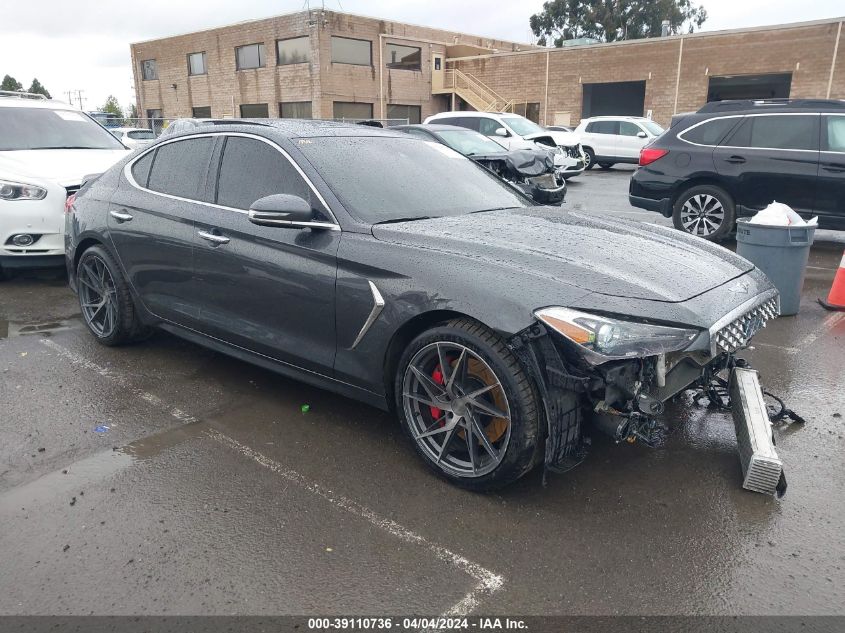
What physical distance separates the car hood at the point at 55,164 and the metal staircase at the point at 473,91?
3277 centimetres

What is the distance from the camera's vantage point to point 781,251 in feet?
19.5

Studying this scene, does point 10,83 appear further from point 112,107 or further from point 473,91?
point 473,91

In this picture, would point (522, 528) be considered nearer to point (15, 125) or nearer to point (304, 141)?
point (304, 141)

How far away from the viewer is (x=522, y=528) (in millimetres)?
3035

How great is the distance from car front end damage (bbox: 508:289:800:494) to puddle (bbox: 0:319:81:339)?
4573 millimetres

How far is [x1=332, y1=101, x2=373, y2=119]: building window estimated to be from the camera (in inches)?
1463

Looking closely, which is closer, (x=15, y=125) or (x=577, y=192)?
Result: (x=15, y=125)

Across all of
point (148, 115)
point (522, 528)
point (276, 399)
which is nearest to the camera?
point (522, 528)

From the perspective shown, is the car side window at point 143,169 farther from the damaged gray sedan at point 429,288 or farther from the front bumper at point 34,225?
the front bumper at point 34,225

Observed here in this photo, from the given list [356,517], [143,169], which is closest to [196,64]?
[143,169]

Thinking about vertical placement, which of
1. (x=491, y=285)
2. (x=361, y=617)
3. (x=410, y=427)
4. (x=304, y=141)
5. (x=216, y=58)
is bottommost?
(x=361, y=617)

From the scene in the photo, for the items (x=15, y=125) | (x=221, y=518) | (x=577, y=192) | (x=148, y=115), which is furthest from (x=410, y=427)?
(x=148, y=115)

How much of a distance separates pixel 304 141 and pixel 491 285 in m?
1.68

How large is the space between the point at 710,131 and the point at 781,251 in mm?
3865
